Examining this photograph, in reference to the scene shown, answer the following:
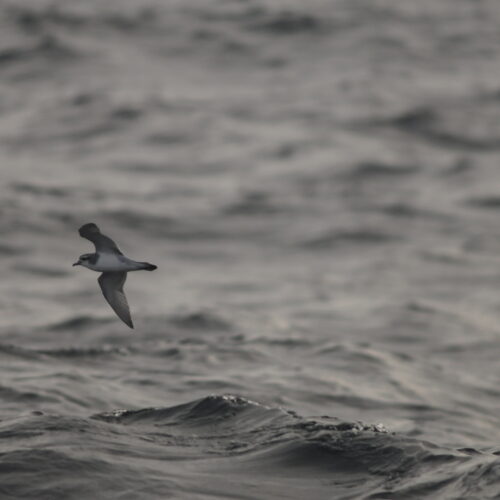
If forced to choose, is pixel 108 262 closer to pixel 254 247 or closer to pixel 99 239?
pixel 99 239

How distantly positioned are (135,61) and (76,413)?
18.2 m

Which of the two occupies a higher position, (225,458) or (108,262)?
(108,262)

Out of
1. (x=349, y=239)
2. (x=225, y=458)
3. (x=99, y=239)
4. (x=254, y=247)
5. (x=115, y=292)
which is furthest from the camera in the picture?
(x=349, y=239)

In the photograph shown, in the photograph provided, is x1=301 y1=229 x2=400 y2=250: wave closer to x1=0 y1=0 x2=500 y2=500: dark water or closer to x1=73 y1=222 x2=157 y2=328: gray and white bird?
x1=0 y1=0 x2=500 y2=500: dark water

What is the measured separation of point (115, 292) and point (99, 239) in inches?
32.4

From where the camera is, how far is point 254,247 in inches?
835

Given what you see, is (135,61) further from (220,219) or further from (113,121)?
(220,219)

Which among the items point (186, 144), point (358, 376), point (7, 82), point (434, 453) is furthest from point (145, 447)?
point (7, 82)

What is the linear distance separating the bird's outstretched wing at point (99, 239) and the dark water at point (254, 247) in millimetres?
1807

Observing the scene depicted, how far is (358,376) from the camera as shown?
15.8 meters

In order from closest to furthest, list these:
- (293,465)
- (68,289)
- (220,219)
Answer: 1. (293,465)
2. (68,289)
3. (220,219)

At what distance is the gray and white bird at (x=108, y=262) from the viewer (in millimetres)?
9500

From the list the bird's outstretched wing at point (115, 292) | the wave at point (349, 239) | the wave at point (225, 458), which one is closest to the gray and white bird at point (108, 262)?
the bird's outstretched wing at point (115, 292)

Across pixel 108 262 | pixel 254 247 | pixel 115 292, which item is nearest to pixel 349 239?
pixel 254 247
